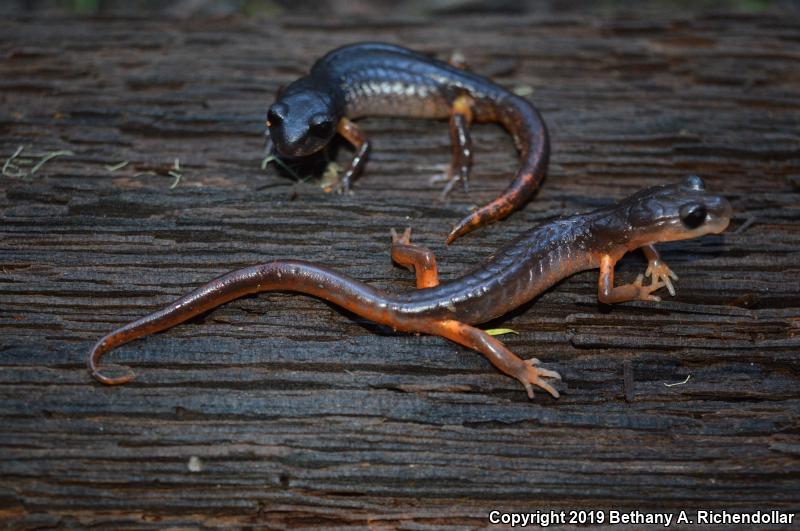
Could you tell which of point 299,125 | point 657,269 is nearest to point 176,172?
point 299,125

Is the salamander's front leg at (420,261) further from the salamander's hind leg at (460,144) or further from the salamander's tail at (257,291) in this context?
the salamander's hind leg at (460,144)

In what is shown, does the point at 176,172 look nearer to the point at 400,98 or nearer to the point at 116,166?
the point at 116,166

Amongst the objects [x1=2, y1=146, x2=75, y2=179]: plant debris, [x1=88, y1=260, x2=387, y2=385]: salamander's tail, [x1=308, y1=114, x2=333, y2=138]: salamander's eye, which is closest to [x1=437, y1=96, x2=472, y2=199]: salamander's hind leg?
[x1=308, y1=114, x2=333, y2=138]: salamander's eye

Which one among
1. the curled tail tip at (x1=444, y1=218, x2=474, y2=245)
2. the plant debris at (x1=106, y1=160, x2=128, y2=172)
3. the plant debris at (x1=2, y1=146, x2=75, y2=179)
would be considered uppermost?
the curled tail tip at (x1=444, y1=218, x2=474, y2=245)

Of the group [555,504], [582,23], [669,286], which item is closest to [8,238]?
[555,504]

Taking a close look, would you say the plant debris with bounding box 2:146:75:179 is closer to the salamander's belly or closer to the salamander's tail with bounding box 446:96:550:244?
the salamander's belly
